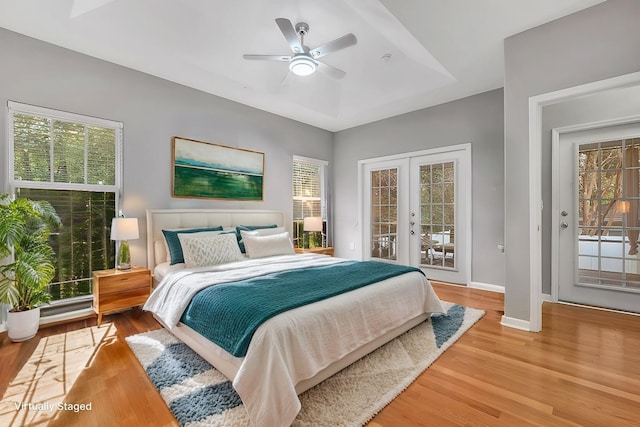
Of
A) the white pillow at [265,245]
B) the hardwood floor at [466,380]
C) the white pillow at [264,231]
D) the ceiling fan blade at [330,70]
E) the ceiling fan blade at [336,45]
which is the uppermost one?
the ceiling fan blade at [330,70]

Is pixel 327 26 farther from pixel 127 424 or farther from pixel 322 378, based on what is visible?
pixel 127 424

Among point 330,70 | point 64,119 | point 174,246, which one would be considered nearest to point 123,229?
point 174,246

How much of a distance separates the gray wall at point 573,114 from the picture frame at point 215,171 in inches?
156

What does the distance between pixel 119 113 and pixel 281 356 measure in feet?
11.0

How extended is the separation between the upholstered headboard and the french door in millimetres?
1847

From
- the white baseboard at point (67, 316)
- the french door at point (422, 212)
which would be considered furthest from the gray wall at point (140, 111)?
the french door at point (422, 212)

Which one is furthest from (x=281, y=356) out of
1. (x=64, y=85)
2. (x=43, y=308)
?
(x=64, y=85)

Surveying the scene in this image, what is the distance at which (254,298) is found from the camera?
6.43 feet

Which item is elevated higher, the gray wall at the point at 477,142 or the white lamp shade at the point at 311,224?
the gray wall at the point at 477,142

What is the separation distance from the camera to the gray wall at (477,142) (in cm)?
411

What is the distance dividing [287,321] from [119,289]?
2266 mm

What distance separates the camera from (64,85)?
120 inches

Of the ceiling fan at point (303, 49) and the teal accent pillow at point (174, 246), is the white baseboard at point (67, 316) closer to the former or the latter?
the teal accent pillow at point (174, 246)

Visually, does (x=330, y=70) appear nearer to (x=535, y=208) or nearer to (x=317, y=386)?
(x=535, y=208)
